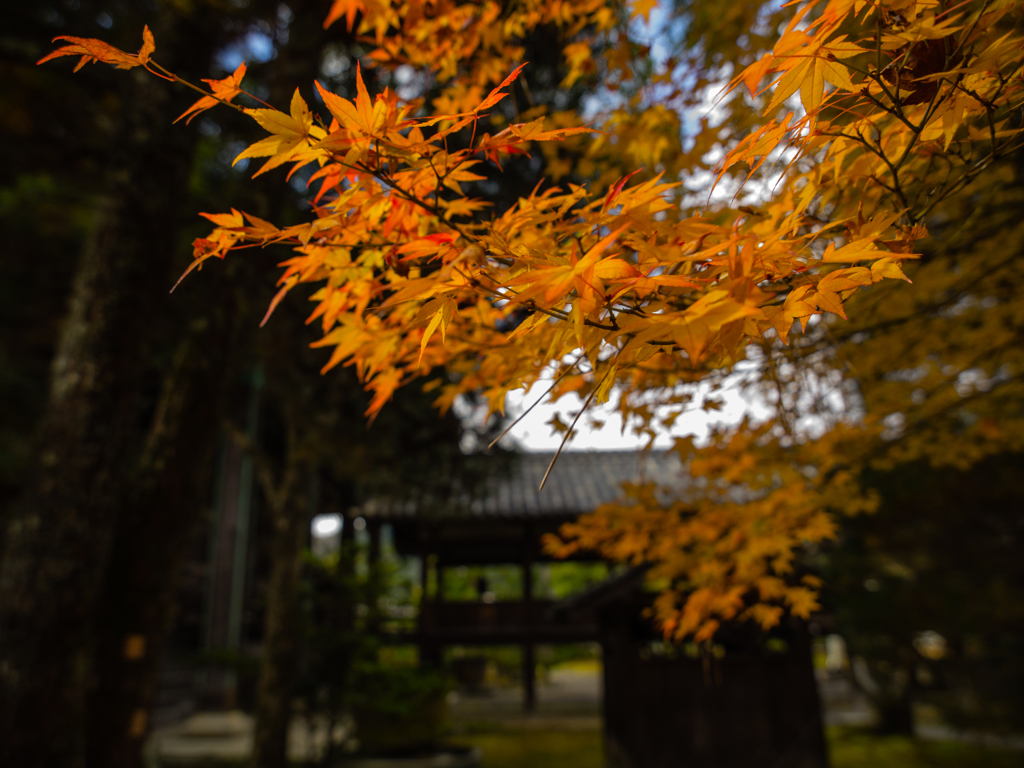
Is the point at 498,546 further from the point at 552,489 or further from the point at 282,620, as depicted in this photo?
the point at 282,620

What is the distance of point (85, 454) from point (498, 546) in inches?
387

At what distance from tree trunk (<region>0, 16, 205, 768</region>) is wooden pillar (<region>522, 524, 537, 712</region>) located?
7.87 meters

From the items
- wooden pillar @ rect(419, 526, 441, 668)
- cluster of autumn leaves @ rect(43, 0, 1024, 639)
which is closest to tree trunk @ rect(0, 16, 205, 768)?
cluster of autumn leaves @ rect(43, 0, 1024, 639)

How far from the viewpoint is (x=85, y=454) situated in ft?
10.0

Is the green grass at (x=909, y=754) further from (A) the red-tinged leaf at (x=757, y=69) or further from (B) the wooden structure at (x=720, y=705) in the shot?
(A) the red-tinged leaf at (x=757, y=69)

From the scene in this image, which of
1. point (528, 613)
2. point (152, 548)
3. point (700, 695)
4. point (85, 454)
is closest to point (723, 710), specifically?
point (700, 695)

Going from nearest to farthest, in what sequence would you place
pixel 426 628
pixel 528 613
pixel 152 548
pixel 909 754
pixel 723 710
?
pixel 152 548 < pixel 723 710 < pixel 909 754 < pixel 426 628 < pixel 528 613

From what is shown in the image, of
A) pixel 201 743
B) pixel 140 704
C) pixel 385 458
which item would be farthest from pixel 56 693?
pixel 201 743

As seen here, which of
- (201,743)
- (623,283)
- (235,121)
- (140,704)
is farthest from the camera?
(201,743)

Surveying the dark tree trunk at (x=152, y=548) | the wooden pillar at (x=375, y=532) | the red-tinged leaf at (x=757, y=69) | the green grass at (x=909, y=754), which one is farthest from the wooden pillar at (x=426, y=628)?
the red-tinged leaf at (x=757, y=69)

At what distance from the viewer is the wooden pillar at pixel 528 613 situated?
10.2 metres

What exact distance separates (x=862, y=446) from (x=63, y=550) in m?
4.05

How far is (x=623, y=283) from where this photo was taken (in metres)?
0.91

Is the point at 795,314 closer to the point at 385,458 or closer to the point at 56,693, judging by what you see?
the point at 56,693
